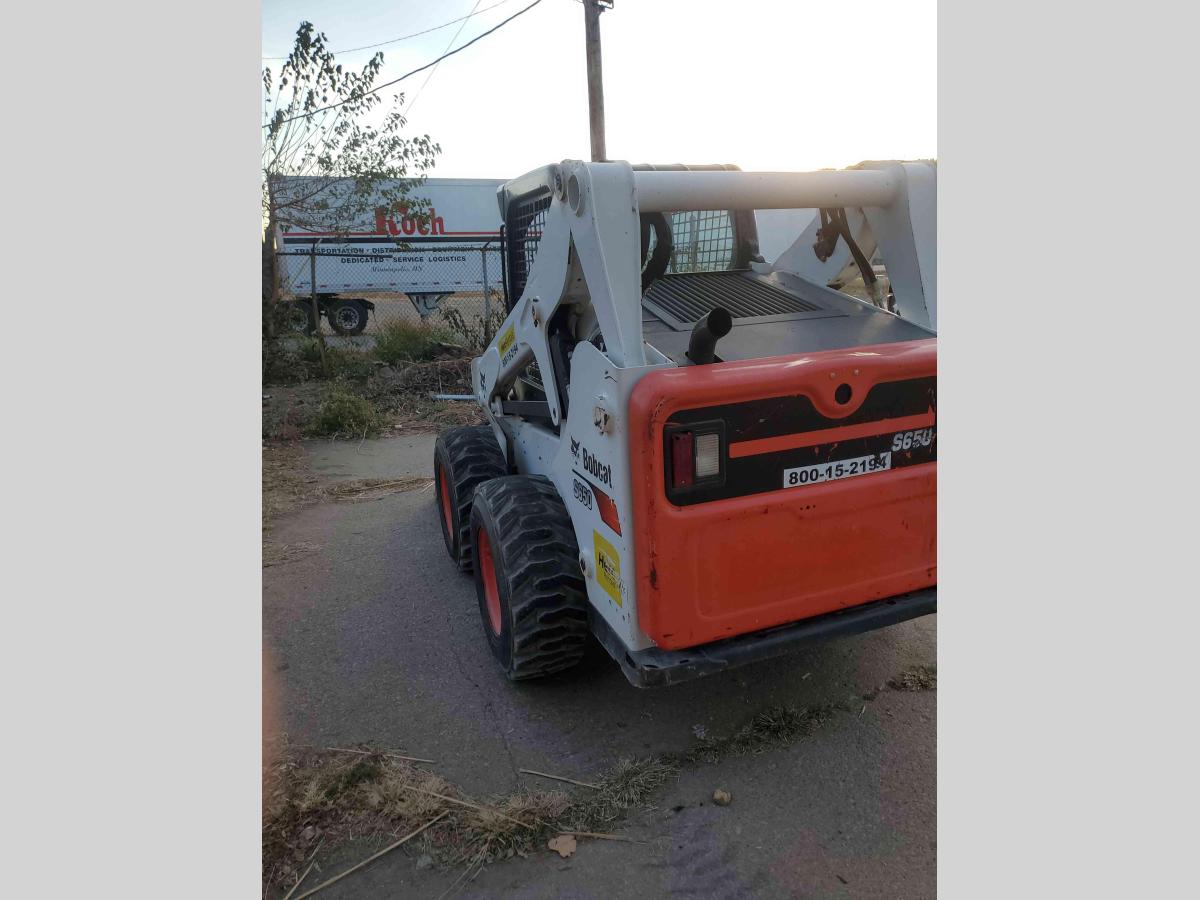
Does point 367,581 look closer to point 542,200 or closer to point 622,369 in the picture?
point 542,200

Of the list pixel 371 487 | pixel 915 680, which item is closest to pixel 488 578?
pixel 915 680

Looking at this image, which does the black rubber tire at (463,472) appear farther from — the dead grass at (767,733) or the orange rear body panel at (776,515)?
the orange rear body panel at (776,515)

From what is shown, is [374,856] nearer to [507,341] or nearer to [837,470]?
[837,470]

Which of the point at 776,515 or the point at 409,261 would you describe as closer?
the point at 776,515

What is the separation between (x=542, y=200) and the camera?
386 centimetres

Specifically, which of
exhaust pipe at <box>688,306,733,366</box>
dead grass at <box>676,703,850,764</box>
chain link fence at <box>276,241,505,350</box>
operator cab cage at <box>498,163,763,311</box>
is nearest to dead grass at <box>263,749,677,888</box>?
dead grass at <box>676,703,850,764</box>

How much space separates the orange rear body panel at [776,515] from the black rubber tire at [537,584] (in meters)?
0.63

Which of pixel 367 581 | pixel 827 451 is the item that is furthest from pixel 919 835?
pixel 367 581

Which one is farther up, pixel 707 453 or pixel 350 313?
pixel 350 313

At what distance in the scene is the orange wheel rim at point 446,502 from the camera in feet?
15.5

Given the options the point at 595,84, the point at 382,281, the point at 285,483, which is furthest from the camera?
the point at 382,281

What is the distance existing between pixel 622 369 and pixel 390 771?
169 centimetres

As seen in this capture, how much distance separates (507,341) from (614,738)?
6.37ft

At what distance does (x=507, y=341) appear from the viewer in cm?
387
